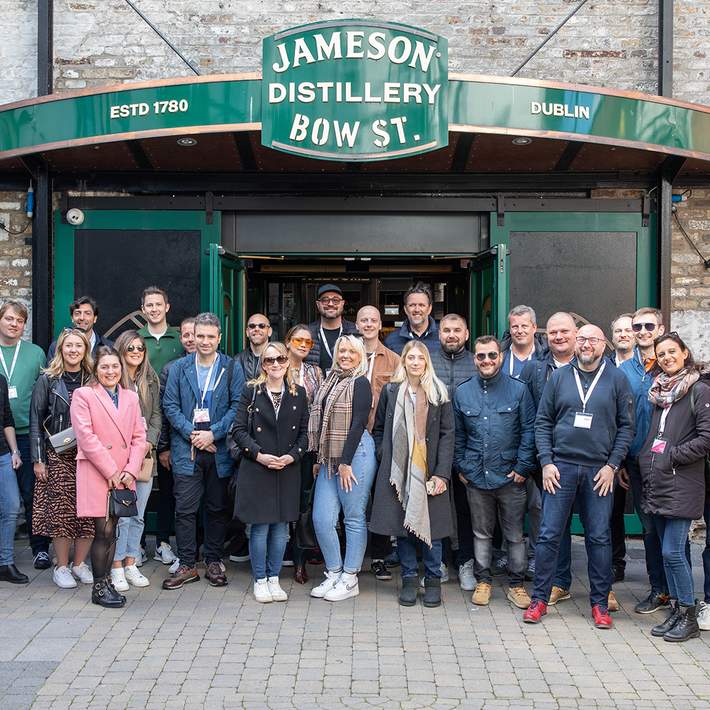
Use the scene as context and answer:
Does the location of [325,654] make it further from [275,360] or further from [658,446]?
[658,446]

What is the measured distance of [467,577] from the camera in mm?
6039

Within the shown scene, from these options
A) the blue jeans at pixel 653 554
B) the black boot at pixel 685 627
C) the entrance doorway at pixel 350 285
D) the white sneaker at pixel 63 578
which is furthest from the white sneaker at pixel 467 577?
the entrance doorway at pixel 350 285

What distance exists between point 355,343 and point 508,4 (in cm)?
411

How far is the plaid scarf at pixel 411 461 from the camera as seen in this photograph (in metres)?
5.56

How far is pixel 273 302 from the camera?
9.55 meters

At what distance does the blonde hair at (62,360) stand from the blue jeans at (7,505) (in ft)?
2.46

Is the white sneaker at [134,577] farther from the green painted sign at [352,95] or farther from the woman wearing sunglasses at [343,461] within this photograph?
the green painted sign at [352,95]

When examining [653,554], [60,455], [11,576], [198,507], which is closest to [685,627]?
[653,554]

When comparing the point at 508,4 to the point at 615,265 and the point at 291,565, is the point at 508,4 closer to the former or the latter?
the point at 615,265

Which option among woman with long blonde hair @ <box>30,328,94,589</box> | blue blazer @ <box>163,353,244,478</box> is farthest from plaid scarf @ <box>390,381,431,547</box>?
woman with long blonde hair @ <box>30,328,94,589</box>

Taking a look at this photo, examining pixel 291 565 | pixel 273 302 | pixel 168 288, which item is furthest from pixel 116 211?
pixel 291 565

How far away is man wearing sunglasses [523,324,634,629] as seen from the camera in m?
5.25

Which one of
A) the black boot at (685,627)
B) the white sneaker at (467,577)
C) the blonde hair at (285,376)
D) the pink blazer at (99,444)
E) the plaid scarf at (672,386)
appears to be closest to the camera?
the black boot at (685,627)

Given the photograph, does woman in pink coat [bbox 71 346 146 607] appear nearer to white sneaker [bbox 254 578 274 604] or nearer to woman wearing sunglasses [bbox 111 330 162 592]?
woman wearing sunglasses [bbox 111 330 162 592]
